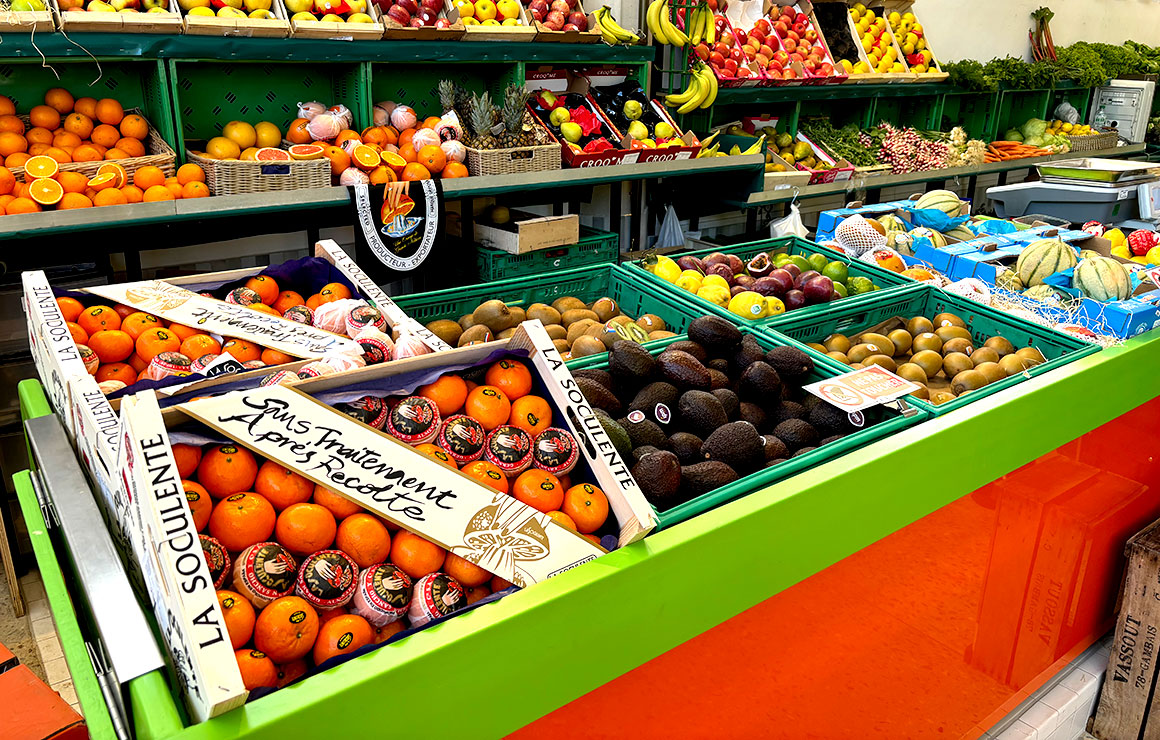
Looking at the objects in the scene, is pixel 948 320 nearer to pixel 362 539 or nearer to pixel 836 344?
Answer: pixel 836 344

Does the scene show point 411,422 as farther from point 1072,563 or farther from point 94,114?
point 94,114

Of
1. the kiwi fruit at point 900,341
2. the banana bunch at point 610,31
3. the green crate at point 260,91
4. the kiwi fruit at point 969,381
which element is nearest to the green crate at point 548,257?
the green crate at point 260,91

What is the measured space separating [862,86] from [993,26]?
3.02 metres

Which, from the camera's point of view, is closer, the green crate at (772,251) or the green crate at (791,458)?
the green crate at (791,458)

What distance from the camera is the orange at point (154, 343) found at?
1.64 m

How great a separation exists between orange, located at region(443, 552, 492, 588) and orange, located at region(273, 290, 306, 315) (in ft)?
3.21

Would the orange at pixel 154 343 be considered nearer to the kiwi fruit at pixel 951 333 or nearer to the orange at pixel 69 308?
the orange at pixel 69 308

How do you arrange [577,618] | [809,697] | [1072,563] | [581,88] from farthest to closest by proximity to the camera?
[581,88]
[1072,563]
[809,697]
[577,618]

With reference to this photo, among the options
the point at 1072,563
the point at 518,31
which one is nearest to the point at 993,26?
the point at 518,31

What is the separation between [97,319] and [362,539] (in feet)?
3.00

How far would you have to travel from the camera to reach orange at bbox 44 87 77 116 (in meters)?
3.45

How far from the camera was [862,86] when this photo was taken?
6.12 metres

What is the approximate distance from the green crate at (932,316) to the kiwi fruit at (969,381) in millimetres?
139

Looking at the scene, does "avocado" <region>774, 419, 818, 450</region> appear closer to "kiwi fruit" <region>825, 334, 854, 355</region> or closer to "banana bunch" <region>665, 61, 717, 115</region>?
"kiwi fruit" <region>825, 334, 854, 355</region>
